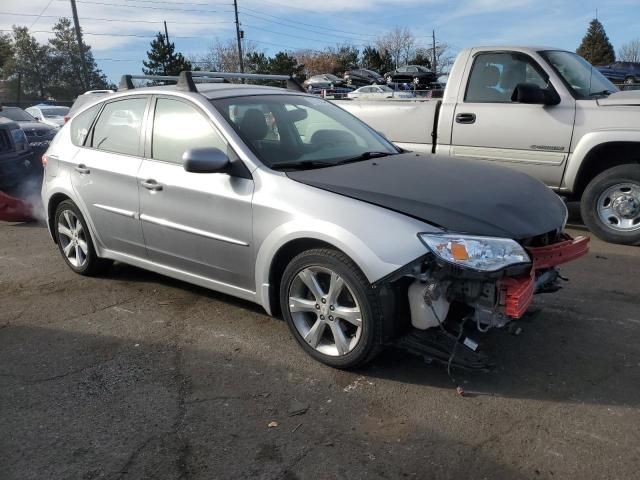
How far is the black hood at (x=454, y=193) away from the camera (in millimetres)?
3189

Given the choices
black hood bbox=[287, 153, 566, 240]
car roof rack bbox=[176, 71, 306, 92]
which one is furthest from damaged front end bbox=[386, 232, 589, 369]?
car roof rack bbox=[176, 71, 306, 92]

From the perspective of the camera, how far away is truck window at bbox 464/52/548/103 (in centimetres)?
653

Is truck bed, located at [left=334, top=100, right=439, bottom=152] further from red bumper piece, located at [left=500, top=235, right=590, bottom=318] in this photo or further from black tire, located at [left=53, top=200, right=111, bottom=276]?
red bumper piece, located at [left=500, top=235, right=590, bottom=318]

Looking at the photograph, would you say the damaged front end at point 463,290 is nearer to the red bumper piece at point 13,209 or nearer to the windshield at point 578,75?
the windshield at point 578,75

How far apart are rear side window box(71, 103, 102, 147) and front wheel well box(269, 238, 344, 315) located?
2.53 meters

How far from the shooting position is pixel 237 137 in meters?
3.90

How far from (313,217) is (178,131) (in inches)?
59.3

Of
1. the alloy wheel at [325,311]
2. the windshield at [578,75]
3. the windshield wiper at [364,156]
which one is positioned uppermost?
the windshield at [578,75]

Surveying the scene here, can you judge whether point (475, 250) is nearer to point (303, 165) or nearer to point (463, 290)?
point (463, 290)

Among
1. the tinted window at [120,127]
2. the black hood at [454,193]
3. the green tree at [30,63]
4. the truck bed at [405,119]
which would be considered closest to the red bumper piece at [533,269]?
the black hood at [454,193]

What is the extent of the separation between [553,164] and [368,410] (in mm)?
4305

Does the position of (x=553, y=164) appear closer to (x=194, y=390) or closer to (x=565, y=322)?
(x=565, y=322)

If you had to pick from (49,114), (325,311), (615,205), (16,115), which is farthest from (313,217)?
(49,114)

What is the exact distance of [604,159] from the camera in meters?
6.22
